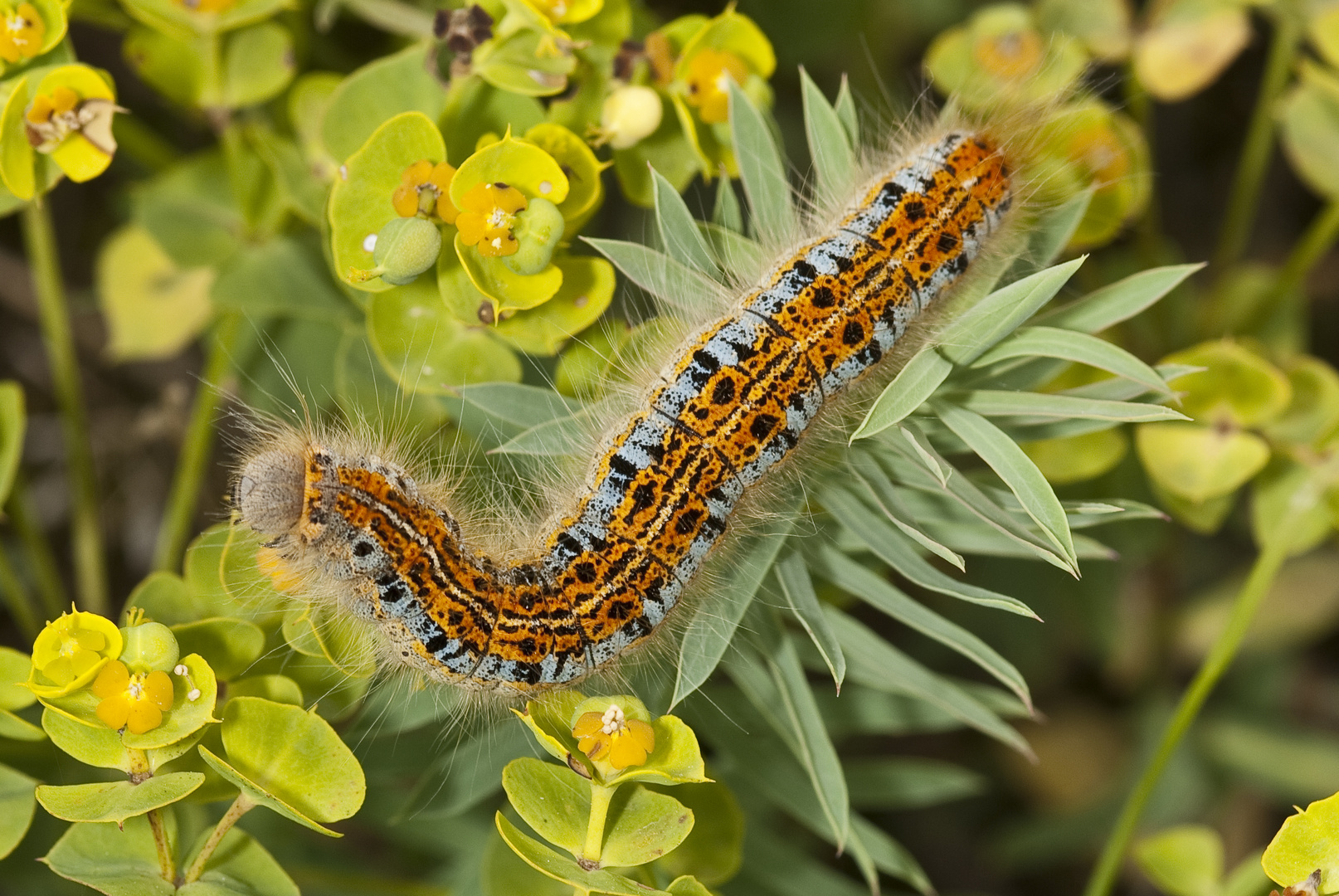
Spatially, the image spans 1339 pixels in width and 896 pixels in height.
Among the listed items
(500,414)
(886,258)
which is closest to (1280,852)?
(886,258)

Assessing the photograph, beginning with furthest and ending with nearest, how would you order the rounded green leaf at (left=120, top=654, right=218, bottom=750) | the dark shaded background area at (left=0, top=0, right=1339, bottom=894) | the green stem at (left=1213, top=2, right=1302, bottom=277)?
the dark shaded background area at (left=0, top=0, right=1339, bottom=894)
the green stem at (left=1213, top=2, right=1302, bottom=277)
the rounded green leaf at (left=120, top=654, right=218, bottom=750)

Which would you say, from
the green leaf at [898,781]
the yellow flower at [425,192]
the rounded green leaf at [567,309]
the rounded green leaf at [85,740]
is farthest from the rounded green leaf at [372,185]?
the green leaf at [898,781]

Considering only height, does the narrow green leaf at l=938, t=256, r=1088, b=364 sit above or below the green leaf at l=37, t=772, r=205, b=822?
above

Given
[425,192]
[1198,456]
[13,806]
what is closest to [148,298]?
[425,192]

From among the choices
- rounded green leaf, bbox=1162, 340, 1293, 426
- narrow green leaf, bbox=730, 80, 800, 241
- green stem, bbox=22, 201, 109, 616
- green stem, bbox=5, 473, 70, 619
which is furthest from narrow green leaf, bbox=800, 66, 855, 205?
green stem, bbox=5, 473, 70, 619

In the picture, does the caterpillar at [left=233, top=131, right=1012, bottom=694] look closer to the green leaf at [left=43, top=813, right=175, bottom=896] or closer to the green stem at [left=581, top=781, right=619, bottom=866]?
the green stem at [left=581, top=781, right=619, bottom=866]
